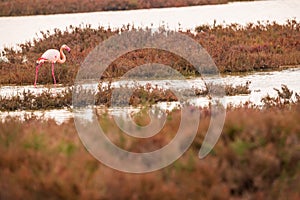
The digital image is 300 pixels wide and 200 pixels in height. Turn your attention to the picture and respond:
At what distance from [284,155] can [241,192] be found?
0.61 metres

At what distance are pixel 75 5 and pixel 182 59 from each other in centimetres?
2349

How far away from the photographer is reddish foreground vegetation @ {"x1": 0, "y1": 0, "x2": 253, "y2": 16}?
41656mm

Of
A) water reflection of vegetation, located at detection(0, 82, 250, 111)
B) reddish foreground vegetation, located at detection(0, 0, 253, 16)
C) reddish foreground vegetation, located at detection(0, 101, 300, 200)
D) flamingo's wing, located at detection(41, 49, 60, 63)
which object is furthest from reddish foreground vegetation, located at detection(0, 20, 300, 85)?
reddish foreground vegetation, located at detection(0, 0, 253, 16)

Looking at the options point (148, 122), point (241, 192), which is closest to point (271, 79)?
point (148, 122)

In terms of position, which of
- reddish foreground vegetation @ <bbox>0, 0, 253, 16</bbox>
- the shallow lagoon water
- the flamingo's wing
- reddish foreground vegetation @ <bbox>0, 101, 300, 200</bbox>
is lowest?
reddish foreground vegetation @ <bbox>0, 101, 300, 200</bbox>

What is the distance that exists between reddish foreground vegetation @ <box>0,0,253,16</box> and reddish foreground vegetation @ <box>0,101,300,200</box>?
34642 millimetres

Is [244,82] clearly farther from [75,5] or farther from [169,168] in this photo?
[75,5]

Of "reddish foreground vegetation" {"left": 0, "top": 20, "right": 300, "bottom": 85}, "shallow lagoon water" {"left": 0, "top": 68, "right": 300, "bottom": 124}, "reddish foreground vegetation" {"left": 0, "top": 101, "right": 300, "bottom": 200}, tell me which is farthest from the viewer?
"reddish foreground vegetation" {"left": 0, "top": 20, "right": 300, "bottom": 85}

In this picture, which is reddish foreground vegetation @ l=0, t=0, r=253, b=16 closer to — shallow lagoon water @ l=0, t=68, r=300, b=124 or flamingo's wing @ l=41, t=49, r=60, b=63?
flamingo's wing @ l=41, t=49, r=60, b=63

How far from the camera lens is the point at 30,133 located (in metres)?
7.52

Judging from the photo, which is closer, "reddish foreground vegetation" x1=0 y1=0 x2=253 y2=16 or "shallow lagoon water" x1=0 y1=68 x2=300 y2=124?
"shallow lagoon water" x1=0 y1=68 x2=300 y2=124

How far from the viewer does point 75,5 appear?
43.0 metres

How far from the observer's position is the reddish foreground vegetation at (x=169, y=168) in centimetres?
599

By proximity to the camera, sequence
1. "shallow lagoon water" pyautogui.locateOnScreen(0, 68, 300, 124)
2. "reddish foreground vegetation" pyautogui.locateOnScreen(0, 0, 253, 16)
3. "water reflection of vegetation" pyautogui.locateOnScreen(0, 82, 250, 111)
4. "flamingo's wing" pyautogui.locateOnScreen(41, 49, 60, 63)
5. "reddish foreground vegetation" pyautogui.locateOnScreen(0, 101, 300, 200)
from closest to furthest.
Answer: "reddish foreground vegetation" pyautogui.locateOnScreen(0, 101, 300, 200), "water reflection of vegetation" pyautogui.locateOnScreen(0, 82, 250, 111), "shallow lagoon water" pyautogui.locateOnScreen(0, 68, 300, 124), "flamingo's wing" pyautogui.locateOnScreen(41, 49, 60, 63), "reddish foreground vegetation" pyautogui.locateOnScreen(0, 0, 253, 16)
